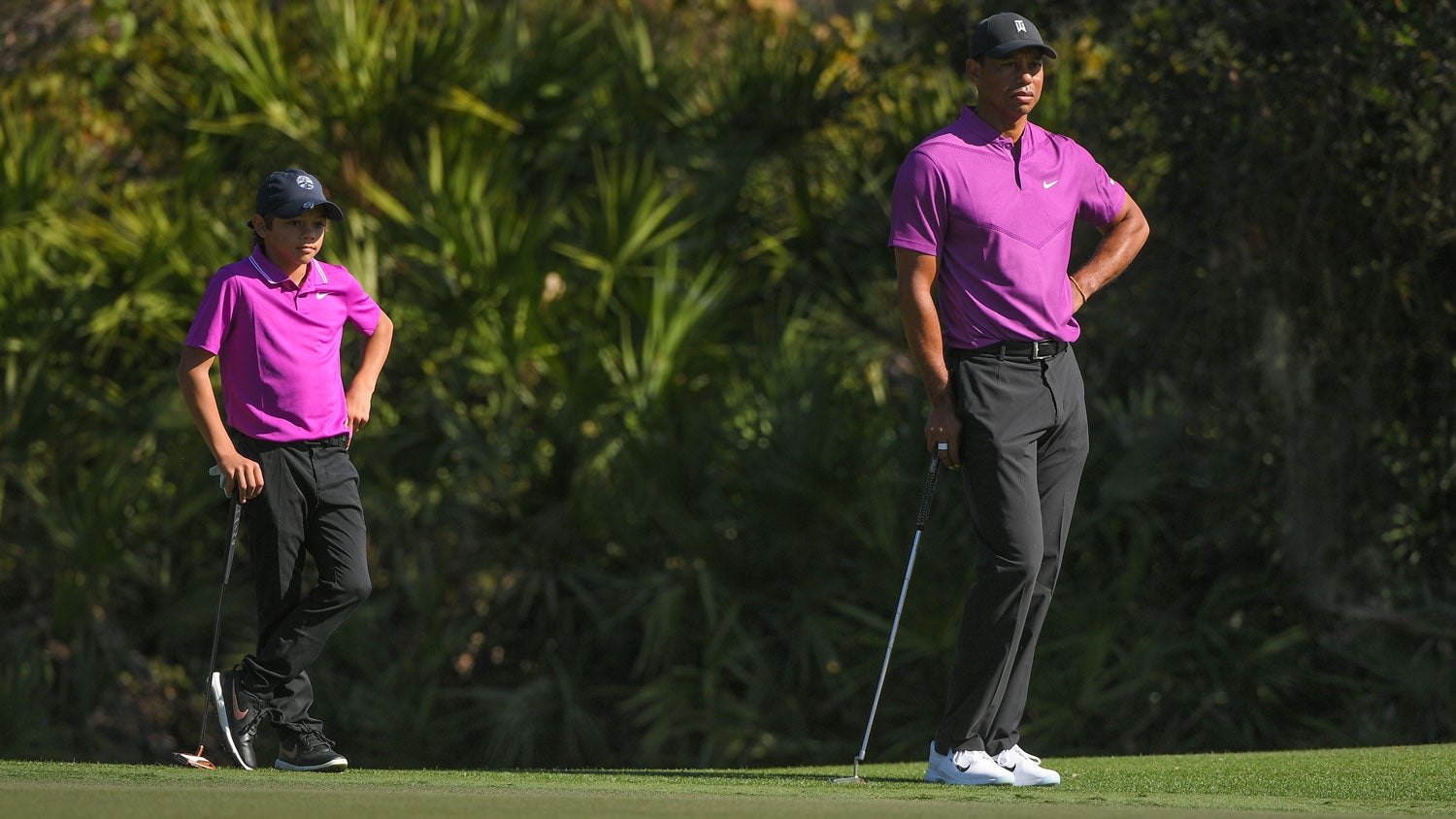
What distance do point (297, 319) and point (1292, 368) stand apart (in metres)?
5.71

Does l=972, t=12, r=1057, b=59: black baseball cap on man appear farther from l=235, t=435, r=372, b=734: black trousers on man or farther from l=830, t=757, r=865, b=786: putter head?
l=235, t=435, r=372, b=734: black trousers on man

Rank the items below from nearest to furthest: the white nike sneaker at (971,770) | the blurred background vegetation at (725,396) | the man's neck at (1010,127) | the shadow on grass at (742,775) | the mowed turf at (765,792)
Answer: the mowed turf at (765,792)
the white nike sneaker at (971,770)
the man's neck at (1010,127)
the shadow on grass at (742,775)
the blurred background vegetation at (725,396)

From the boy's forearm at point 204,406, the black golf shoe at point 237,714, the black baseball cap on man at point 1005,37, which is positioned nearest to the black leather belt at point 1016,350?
the black baseball cap on man at point 1005,37

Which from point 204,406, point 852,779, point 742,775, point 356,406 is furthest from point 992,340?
point 204,406

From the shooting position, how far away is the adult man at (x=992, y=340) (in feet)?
16.1

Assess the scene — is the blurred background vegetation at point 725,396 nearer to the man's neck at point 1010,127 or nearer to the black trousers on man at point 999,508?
the man's neck at point 1010,127

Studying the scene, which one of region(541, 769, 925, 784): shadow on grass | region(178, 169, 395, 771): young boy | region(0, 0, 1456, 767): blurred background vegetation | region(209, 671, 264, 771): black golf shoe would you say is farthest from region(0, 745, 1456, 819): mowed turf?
region(0, 0, 1456, 767): blurred background vegetation

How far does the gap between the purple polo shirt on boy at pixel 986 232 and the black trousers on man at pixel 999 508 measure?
0.09m

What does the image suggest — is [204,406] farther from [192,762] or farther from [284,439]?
[192,762]

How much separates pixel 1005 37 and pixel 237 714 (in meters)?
2.75

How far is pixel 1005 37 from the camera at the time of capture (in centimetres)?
495

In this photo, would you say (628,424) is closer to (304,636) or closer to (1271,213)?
(1271,213)

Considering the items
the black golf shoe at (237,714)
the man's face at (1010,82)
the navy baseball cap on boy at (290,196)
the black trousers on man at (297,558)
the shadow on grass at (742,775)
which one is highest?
the man's face at (1010,82)

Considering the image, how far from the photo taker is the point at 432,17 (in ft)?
39.3
